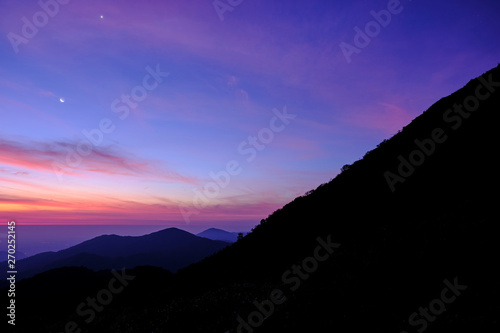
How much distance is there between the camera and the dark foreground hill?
37.7 feet

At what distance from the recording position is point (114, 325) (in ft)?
70.7

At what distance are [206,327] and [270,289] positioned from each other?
4664mm

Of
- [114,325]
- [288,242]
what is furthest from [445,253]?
[114,325]

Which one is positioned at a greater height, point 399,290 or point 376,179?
point 376,179

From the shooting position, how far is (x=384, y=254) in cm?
1662

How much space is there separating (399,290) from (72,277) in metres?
116

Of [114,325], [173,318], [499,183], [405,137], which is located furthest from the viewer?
[405,137]

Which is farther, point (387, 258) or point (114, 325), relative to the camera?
point (114, 325)

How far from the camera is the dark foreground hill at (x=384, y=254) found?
11.5 meters

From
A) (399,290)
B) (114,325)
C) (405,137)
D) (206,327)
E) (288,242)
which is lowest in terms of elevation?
(399,290)

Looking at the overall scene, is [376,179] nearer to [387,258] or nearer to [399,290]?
[387,258]

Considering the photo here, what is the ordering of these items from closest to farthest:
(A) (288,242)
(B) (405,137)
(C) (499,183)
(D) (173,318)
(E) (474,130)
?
(D) (173,318)
(C) (499,183)
(E) (474,130)
(A) (288,242)
(B) (405,137)

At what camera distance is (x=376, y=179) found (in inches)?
1254

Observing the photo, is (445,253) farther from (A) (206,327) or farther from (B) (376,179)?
(B) (376,179)
